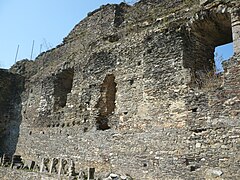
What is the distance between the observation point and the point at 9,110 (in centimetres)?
1395

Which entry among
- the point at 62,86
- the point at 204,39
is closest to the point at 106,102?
the point at 62,86

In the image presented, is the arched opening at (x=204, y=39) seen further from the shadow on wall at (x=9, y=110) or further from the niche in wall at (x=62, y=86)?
the shadow on wall at (x=9, y=110)

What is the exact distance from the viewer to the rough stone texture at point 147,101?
6285 mm

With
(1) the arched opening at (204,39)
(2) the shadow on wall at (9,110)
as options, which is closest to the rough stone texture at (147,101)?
(1) the arched opening at (204,39)

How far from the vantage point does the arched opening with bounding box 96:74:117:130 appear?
8.79 m

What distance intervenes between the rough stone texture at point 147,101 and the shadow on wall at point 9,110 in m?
1.85

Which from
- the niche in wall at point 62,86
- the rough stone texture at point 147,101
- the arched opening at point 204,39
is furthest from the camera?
the niche in wall at point 62,86

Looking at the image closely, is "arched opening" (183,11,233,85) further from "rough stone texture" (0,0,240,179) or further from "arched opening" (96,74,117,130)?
"arched opening" (96,74,117,130)

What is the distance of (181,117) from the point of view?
6812 millimetres

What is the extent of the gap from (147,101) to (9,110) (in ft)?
28.4

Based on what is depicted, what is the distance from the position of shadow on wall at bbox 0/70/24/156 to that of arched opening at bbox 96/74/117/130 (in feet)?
17.6

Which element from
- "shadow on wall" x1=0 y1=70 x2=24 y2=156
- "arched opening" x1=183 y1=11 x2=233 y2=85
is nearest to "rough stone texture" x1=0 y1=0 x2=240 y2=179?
"arched opening" x1=183 y1=11 x2=233 y2=85

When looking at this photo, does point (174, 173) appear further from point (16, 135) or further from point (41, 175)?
point (16, 135)

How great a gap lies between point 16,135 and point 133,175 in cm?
720
